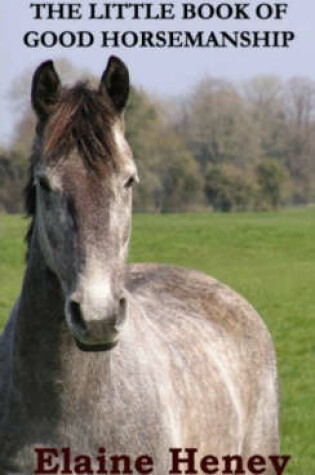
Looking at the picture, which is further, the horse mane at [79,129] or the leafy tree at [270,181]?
the leafy tree at [270,181]

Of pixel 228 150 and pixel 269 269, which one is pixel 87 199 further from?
pixel 228 150

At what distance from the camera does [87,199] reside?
312cm

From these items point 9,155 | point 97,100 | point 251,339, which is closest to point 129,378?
point 97,100

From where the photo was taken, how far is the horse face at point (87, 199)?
2994mm

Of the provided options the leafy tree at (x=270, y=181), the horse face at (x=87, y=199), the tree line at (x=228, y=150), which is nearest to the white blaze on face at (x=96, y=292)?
the horse face at (x=87, y=199)

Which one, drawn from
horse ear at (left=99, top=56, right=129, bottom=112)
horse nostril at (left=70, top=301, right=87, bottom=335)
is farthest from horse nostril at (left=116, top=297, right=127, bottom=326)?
horse ear at (left=99, top=56, right=129, bottom=112)

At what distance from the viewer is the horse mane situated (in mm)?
3217

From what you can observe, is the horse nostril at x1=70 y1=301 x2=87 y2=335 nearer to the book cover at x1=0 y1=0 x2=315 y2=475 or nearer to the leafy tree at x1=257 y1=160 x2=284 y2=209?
the book cover at x1=0 y1=0 x2=315 y2=475

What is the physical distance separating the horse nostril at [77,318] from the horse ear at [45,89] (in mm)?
757

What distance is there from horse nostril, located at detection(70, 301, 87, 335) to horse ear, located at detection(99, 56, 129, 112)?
30.6 inches

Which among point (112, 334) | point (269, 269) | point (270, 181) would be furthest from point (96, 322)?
point (270, 181)

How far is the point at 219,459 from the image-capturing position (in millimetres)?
4668

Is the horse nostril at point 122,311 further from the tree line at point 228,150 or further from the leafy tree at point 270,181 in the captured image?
the leafy tree at point 270,181

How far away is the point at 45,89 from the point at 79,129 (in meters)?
0.23
